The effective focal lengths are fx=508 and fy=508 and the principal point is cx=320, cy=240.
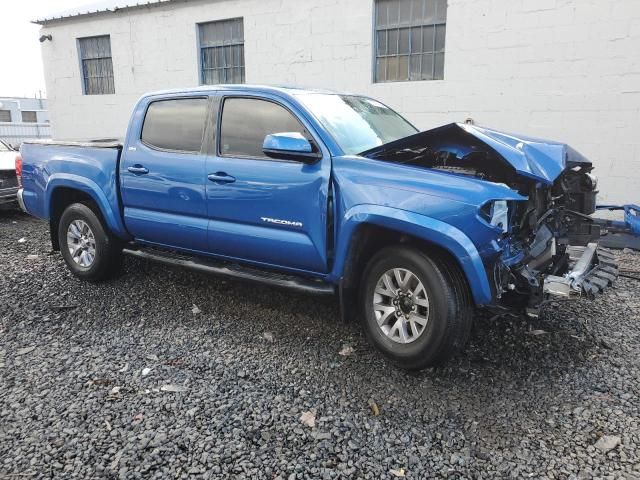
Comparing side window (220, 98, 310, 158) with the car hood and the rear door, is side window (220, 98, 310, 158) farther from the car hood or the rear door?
the car hood

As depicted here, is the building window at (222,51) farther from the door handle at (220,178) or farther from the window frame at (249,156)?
the door handle at (220,178)

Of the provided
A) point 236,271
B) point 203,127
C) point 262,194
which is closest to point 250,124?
point 203,127

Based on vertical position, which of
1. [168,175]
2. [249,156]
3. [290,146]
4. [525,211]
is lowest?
[525,211]

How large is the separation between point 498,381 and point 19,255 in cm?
599

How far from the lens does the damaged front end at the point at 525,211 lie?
125 inches

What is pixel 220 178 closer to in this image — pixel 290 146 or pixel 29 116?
pixel 290 146

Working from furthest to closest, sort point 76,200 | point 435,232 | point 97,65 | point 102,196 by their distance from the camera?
point 97,65, point 76,200, point 102,196, point 435,232

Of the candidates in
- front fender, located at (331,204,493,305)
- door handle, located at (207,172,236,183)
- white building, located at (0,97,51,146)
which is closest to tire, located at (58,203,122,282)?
door handle, located at (207,172,236,183)

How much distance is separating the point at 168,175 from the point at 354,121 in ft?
5.46

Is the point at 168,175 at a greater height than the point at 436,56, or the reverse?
the point at 436,56

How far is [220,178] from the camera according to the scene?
13.4 ft

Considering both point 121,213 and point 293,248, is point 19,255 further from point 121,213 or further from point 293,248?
point 293,248

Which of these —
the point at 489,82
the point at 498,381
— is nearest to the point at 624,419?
the point at 498,381

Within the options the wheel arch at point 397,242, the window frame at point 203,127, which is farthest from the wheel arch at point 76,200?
the wheel arch at point 397,242
